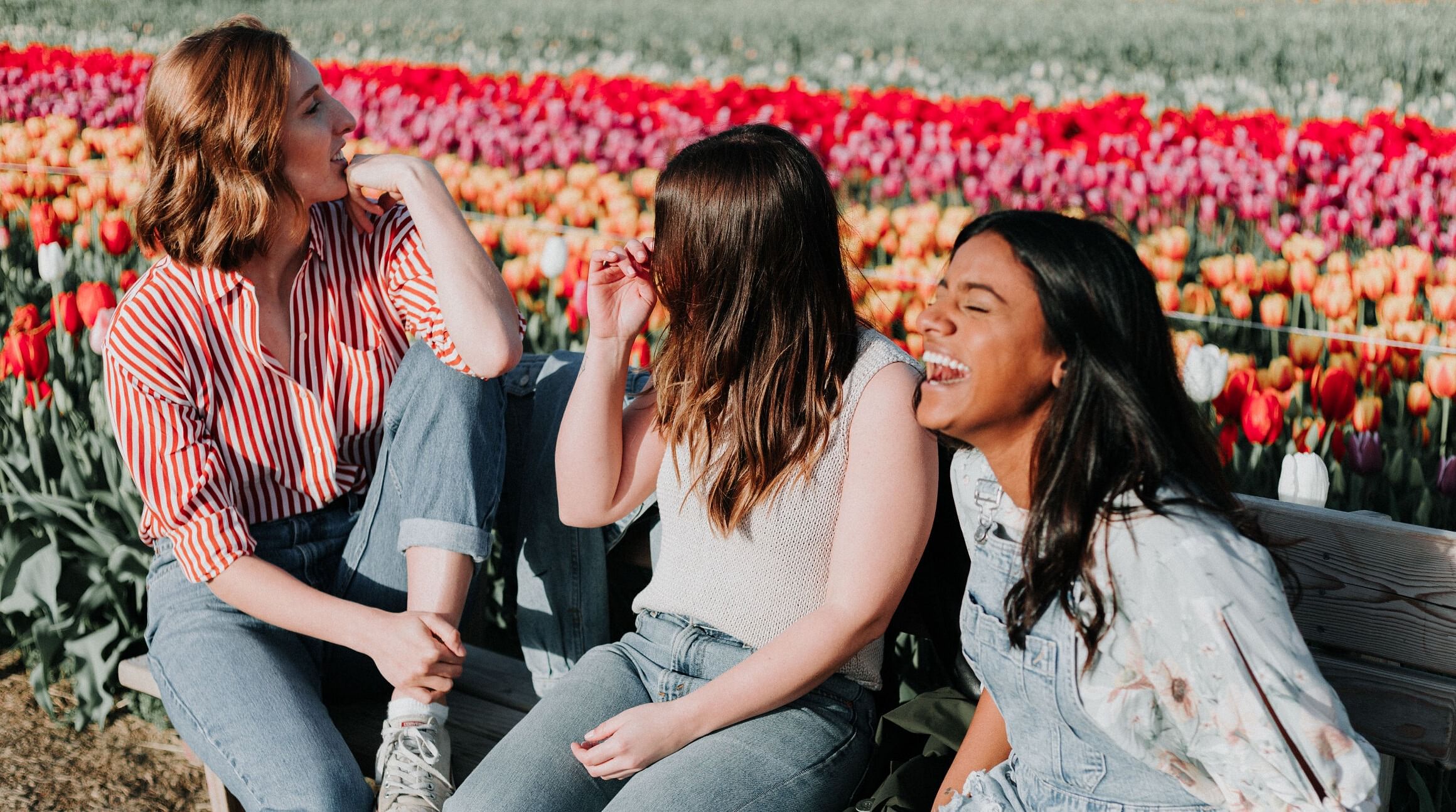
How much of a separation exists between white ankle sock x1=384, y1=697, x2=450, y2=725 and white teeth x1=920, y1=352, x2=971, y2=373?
0.99m

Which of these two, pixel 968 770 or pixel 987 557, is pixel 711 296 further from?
pixel 968 770

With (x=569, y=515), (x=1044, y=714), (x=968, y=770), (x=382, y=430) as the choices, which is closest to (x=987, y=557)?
(x=1044, y=714)

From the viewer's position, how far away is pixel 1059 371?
139 centimetres

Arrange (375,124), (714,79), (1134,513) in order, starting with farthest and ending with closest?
(714,79) < (375,124) < (1134,513)

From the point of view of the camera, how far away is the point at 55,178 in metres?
4.64

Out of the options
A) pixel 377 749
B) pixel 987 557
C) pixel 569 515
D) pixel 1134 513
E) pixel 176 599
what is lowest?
pixel 377 749

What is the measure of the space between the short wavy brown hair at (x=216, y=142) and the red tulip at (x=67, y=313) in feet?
3.97

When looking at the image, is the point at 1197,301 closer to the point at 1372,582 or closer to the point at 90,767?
the point at 1372,582

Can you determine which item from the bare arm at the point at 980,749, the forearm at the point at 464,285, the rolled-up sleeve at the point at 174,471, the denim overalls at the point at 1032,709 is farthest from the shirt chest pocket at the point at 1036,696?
the rolled-up sleeve at the point at 174,471

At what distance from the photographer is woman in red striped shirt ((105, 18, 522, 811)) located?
193cm

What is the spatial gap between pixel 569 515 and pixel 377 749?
469 millimetres

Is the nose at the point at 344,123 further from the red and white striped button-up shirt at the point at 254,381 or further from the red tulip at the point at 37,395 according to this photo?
the red tulip at the point at 37,395

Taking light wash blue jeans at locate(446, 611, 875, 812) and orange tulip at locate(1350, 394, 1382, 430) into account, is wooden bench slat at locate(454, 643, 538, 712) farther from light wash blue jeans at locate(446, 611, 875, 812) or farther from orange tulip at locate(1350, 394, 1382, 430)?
orange tulip at locate(1350, 394, 1382, 430)

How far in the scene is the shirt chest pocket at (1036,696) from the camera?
1.41 metres
